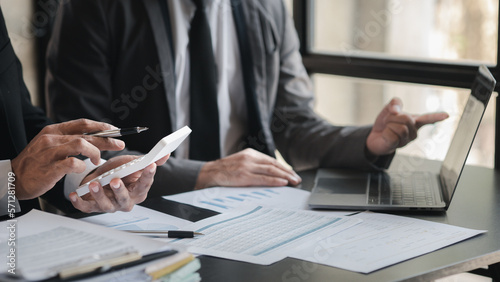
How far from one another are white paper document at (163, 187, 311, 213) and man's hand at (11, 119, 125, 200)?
295 millimetres

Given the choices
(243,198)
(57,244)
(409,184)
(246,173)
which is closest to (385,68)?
(409,184)

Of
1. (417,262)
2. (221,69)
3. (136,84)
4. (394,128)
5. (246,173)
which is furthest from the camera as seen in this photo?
(221,69)

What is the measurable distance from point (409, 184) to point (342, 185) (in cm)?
17

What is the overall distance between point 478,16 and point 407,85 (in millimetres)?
364

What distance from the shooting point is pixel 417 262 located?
1.09 m

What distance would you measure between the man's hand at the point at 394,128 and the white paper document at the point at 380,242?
1.47 ft

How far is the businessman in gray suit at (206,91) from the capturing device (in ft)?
5.74

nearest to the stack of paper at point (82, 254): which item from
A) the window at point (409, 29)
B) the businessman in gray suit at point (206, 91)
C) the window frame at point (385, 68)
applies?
the businessman in gray suit at point (206, 91)

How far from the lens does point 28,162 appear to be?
126 cm

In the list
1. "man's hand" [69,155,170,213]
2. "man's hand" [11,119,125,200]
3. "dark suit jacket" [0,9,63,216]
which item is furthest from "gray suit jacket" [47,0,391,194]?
"man's hand" [11,119,125,200]

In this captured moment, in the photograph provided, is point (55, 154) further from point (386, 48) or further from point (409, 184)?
point (386, 48)

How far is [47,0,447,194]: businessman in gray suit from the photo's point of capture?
175 centimetres

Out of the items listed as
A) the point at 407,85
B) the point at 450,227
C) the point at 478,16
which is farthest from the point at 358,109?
the point at 450,227

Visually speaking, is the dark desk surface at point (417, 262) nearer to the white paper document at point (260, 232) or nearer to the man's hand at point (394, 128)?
the white paper document at point (260, 232)
